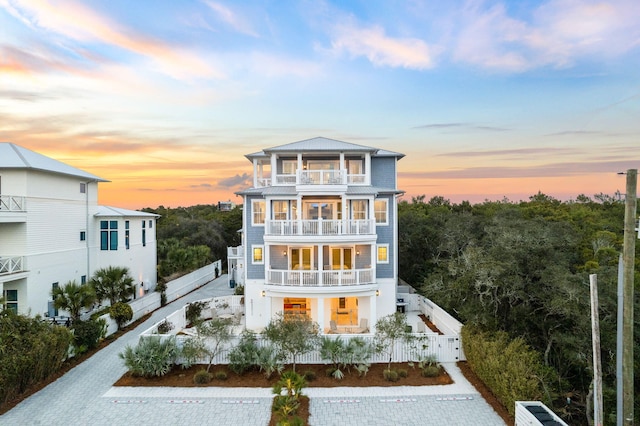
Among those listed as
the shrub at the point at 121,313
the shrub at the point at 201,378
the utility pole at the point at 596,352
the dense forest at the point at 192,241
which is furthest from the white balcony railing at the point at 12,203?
the utility pole at the point at 596,352

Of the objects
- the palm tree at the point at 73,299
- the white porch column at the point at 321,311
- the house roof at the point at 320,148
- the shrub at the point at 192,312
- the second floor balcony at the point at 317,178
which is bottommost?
the shrub at the point at 192,312

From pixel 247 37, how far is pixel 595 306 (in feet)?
59.3

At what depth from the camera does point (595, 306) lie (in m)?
7.80

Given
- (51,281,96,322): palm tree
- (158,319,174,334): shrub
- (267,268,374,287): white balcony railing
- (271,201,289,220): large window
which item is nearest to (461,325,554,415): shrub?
(267,268,374,287): white balcony railing

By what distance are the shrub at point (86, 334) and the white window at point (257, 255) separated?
7.48m

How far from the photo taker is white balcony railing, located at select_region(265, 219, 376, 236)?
58.4ft

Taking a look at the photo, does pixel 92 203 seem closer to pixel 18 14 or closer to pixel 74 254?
pixel 74 254

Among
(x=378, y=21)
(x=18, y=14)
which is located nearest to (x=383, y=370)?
(x=378, y=21)

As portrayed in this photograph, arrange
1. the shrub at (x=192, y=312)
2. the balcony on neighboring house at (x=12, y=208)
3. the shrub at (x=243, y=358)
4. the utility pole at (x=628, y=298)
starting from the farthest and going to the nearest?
the shrub at (x=192, y=312) < the balcony on neighboring house at (x=12, y=208) < the shrub at (x=243, y=358) < the utility pole at (x=628, y=298)

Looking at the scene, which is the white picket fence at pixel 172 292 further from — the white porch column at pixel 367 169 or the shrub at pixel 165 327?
the white porch column at pixel 367 169

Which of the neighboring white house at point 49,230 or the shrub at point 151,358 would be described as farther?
the neighboring white house at point 49,230

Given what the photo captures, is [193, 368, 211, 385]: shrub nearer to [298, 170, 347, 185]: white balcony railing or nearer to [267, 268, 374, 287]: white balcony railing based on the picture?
[267, 268, 374, 287]: white balcony railing

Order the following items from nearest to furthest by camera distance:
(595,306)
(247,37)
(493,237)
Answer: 1. (595,306)
2. (493,237)
3. (247,37)

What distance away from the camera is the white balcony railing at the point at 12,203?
17312 mm
